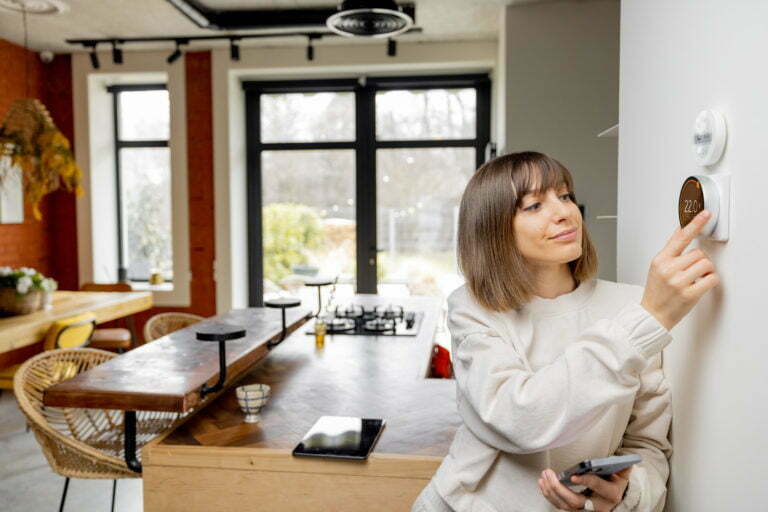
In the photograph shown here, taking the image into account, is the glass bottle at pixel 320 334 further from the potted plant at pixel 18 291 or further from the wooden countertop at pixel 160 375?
the potted plant at pixel 18 291

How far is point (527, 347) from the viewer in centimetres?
119

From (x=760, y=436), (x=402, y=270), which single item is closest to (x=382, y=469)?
(x=760, y=436)

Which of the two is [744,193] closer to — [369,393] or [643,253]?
[643,253]

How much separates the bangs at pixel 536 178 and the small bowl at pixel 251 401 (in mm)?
1211

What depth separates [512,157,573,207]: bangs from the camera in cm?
119

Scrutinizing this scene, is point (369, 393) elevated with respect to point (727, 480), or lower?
lower

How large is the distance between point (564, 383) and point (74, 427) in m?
2.33

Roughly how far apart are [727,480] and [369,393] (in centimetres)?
156

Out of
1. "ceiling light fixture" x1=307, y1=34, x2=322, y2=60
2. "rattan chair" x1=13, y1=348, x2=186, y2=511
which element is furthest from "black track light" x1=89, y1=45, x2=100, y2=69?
"rattan chair" x1=13, y1=348, x2=186, y2=511

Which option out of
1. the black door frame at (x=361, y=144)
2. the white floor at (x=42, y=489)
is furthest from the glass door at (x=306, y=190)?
the white floor at (x=42, y=489)

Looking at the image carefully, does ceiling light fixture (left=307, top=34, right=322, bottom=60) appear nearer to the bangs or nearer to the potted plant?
the potted plant

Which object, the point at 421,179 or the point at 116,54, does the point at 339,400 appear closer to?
the point at 421,179

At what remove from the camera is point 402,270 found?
629cm

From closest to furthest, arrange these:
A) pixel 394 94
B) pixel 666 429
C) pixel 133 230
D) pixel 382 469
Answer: pixel 666 429 < pixel 382 469 < pixel 394 94 < pixel 133 230
